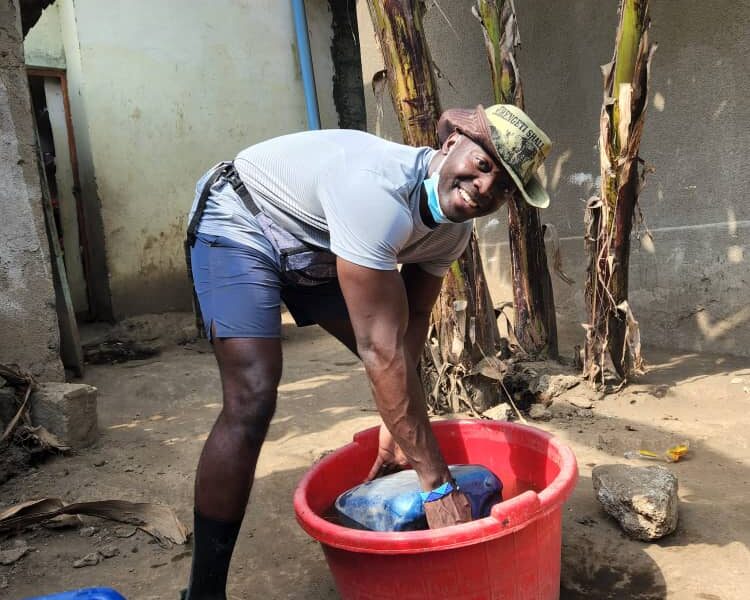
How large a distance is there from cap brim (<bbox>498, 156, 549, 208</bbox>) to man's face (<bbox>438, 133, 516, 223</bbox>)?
3 cm

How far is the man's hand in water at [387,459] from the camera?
6.63ft

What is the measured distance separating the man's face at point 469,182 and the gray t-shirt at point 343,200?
8 centimetres

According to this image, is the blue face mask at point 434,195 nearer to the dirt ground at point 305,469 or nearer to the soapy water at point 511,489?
the soapy water at point 511,489

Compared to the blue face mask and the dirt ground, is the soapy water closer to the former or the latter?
the dirt ground

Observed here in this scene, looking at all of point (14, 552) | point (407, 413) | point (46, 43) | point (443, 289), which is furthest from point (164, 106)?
point (407, 413)

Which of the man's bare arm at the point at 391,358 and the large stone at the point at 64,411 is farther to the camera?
the large stone at the point at 64,411

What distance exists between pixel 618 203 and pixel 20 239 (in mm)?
2876

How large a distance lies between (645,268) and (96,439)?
10.3ft

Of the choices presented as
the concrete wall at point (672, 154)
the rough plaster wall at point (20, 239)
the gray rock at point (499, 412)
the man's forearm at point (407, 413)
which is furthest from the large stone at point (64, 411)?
the concrete wall at point (672, 154)

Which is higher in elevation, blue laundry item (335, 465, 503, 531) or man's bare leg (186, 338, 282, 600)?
man's bare leg (186, 338, 282, 600)

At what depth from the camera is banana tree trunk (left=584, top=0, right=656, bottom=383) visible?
297cm

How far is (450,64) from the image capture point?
16.4 feet

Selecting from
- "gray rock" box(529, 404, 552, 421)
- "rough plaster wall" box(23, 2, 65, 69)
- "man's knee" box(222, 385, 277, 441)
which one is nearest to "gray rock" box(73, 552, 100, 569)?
"man's knee" box(222, 385, 277, 441)

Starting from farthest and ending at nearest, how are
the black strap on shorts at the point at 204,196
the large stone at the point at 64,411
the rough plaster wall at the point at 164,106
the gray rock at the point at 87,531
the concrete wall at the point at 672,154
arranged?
the rough plaster wall at the point at 164,106 → the concrete wall at the point at 672,154 → the large stone at the point at 64,411 → the gray rock at the point at 87,531 → the black strap on shorts at the point at 204,196
